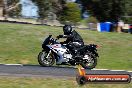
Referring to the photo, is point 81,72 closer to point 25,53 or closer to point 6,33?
point 25,53

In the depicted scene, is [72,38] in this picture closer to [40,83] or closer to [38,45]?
[38,45]

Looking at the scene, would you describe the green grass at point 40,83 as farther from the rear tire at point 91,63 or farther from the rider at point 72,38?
the rear tire at point 91,63

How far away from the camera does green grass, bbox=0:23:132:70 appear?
19969 millimetres

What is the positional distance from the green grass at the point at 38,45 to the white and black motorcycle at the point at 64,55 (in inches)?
66.4

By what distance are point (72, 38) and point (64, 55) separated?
82 centimetres

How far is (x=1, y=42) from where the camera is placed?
2262cm

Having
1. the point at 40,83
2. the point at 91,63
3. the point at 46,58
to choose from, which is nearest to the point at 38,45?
the point at 46,58

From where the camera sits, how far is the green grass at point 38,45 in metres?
20.0

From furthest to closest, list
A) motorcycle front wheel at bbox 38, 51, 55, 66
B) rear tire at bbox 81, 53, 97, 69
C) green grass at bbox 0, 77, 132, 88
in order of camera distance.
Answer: rear tire at bbox 81, 53, 97, 69 < motorcycle front wheel at bbox 38, 51, 55, 66 < green grass at bbox 0, 77, 132, 88

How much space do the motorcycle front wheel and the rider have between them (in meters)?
0.83

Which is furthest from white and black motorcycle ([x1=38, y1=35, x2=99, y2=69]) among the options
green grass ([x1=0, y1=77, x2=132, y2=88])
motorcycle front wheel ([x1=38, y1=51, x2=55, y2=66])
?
green grass ([x1=0, y1=77, x2=132, y2=88])

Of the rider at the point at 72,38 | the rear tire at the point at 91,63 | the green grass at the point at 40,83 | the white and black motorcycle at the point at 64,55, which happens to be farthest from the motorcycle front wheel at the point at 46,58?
the green grass at the point at 40,83

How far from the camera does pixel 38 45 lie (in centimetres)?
2273

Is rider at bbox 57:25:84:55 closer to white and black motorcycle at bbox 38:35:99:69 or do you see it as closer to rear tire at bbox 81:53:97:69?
white and black motorcycle at bbox 38:35:99:69
